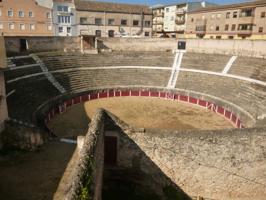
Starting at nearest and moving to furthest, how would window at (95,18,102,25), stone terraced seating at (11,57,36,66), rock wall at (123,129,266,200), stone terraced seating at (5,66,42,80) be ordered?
rock wall at (123,129,266,200) < stone terraced seating at (5,66,42,80) < stone terraced seating at (11,57,36,66) < window at (95,18,102,25)

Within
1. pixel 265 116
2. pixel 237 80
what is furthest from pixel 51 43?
pixel 265 116

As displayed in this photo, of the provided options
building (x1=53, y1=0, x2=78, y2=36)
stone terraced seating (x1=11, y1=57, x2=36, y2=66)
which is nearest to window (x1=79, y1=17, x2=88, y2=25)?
building (x1=53, y1=0, x2=78, y2=36)

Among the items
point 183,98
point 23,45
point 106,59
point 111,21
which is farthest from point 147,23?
point 183,98

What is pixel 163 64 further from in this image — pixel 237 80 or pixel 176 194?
pixel 176 194

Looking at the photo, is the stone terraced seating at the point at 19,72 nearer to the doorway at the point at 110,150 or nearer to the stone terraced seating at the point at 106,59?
the stone terraced seating at the point at 106,59

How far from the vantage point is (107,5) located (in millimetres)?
62875

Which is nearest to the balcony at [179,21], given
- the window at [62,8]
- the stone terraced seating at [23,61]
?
the window at [62,8]

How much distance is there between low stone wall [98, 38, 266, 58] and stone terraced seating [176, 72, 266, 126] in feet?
26.1

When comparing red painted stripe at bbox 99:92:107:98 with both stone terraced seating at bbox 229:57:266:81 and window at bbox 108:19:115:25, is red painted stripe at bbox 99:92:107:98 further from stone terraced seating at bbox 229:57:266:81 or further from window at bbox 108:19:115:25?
window at bbox 108:19:115:25

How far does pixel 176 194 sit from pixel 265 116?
1418 cm

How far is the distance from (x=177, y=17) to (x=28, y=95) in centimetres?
4978

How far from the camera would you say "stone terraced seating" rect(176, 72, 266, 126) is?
2764 cm

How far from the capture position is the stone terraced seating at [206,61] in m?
38.5

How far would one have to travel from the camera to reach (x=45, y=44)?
41.8m
